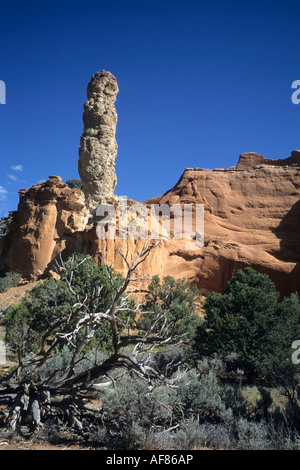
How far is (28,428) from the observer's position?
5.88 m

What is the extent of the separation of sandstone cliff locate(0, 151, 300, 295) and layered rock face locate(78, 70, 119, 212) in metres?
1.92

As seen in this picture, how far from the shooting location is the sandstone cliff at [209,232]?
27219 mm

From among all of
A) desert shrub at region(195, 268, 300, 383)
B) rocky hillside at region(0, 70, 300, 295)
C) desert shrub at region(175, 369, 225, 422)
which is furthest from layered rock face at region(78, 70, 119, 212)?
desert shrub at region(175, 369, 225, 422)

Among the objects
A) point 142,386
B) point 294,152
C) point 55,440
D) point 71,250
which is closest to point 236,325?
point 142,386

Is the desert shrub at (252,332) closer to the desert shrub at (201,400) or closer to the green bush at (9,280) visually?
the desert shrub at (201,400)

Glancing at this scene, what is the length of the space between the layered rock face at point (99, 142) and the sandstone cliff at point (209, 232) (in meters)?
1.92

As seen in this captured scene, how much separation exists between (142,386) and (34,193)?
26.7 metres

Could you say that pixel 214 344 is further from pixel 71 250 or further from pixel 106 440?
pixel 71 250

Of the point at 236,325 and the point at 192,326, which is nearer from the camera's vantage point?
the point at 236,325

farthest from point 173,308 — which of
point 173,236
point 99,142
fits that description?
point 99,142

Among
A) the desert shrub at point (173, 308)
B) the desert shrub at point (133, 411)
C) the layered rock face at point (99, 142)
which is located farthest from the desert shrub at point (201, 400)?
the layered rock face at point (99, 142)

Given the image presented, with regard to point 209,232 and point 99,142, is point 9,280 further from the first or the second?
point 209,232

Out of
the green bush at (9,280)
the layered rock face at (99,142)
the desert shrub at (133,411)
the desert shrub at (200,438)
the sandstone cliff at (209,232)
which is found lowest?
the desert shrub at (200,438)
